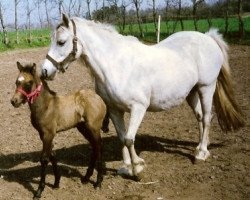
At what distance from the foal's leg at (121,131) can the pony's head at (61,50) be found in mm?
1044

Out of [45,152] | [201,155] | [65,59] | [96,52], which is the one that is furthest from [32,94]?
[201,155]

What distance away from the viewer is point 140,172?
5488 millimetres

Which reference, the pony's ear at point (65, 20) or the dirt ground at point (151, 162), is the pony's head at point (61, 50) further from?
the dirt ground at point (151, 162)

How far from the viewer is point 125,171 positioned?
5.71 m

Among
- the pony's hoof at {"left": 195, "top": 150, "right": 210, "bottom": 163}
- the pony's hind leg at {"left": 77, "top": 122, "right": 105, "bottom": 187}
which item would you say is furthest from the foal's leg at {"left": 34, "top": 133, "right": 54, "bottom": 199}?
the pony's hoof at {"left": 195, "top": 150, "right": 210, "bottom": 163}

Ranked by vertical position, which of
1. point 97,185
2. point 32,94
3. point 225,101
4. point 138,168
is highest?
point 32,94

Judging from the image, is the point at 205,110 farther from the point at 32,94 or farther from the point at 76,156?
the point at 32,94

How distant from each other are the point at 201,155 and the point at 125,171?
125 centimetres

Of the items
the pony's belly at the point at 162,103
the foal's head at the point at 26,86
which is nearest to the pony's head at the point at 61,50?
the foal's head at the point at 26,86

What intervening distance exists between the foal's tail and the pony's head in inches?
110

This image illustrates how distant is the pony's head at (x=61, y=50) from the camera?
482 cm

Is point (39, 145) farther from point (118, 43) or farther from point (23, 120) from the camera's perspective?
point (118, 43)

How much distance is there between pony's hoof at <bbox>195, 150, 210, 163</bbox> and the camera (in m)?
6.11

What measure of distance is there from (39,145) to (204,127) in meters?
2.93
